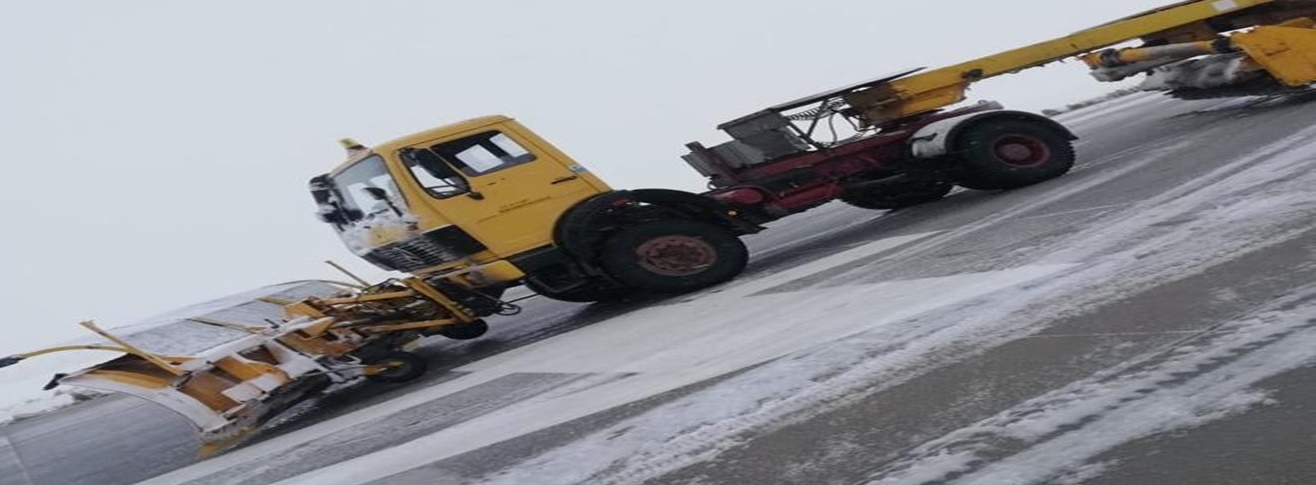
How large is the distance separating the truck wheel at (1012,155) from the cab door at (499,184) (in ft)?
11.8

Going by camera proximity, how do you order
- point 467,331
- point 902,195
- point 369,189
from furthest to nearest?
point 902,195 < point 467,331 < point 369,189

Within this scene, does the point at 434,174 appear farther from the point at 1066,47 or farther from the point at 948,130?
the point at 1066,47

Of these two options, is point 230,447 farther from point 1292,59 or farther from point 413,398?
point 1292,59

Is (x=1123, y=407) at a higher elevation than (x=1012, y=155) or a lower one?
lower

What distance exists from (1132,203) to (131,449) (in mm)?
7692

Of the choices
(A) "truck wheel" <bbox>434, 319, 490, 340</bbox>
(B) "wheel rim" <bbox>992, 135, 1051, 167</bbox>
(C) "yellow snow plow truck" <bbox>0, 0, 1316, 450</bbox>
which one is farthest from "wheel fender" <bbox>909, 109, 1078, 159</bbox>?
(A) "truck wheel" <bbox>434, 319, 490, 340</bbox>

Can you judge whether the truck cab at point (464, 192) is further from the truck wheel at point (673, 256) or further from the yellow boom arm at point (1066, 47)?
the yellow boom arm at point (1066, 47)

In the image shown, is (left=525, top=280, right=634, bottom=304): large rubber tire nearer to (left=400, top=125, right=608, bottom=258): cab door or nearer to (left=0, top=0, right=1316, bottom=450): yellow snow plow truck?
(left=0, top=0, right=1316, bottom=450): yellow snow plow truck

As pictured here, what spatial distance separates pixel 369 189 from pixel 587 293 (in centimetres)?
229

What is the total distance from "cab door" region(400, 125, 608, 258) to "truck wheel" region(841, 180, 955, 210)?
3.23 m

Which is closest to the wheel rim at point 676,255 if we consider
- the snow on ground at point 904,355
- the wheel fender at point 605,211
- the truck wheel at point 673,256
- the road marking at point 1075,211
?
the truck wheel at point 673,256

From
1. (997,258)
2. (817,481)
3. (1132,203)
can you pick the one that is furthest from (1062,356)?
(1132,203)

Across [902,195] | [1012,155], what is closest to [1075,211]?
[1012,155]

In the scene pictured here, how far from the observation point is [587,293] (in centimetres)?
1088
